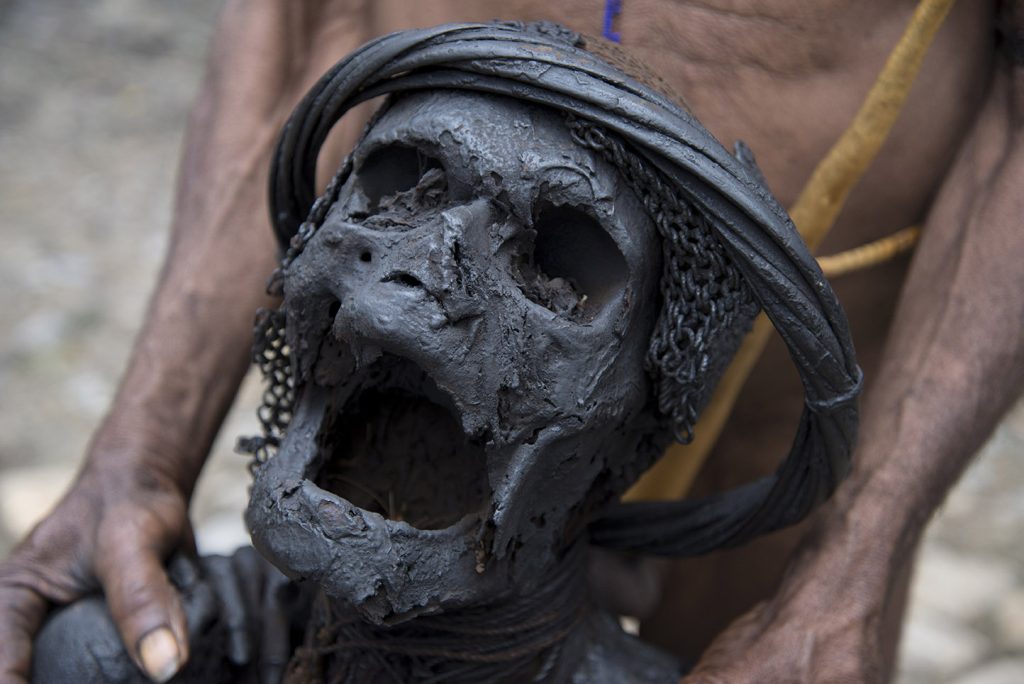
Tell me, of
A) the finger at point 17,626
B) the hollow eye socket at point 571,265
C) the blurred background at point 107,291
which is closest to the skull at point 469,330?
the hollow eye socket at point 571,265

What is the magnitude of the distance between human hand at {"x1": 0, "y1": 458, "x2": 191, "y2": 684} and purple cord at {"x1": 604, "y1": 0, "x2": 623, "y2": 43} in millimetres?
800

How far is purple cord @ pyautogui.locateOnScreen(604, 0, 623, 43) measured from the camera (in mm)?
1294

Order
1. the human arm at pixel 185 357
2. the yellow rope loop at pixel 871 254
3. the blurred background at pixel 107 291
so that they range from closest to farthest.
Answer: the human arm at pixel 185 357
the yellow rope loop at pixel 871 254
the blurred background at pixel 107 291

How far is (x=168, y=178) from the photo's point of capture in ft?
16.4

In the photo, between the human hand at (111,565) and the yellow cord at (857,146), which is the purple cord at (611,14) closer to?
the yellow cord at (857,146)

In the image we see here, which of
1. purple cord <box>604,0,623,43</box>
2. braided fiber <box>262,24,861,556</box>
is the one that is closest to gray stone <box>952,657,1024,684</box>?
braided fiber <box>262,24,861,556</box>

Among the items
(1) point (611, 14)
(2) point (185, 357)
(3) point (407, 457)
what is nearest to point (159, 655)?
(3) point (407, 457)

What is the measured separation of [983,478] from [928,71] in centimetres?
256

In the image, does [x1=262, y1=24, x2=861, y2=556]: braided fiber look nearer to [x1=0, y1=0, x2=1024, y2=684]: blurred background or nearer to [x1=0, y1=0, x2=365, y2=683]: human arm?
[x1=0, y1=0, x2=365, y2=683]: human arm

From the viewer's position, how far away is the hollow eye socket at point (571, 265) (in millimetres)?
1081

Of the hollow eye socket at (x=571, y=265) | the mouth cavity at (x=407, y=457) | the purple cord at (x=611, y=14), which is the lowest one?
→ the mouth cavity at (x=407, y=457)

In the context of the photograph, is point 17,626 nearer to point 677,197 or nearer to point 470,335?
point 470,335

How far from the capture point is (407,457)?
124cm

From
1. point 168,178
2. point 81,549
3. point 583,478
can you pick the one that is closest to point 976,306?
point 583,478
